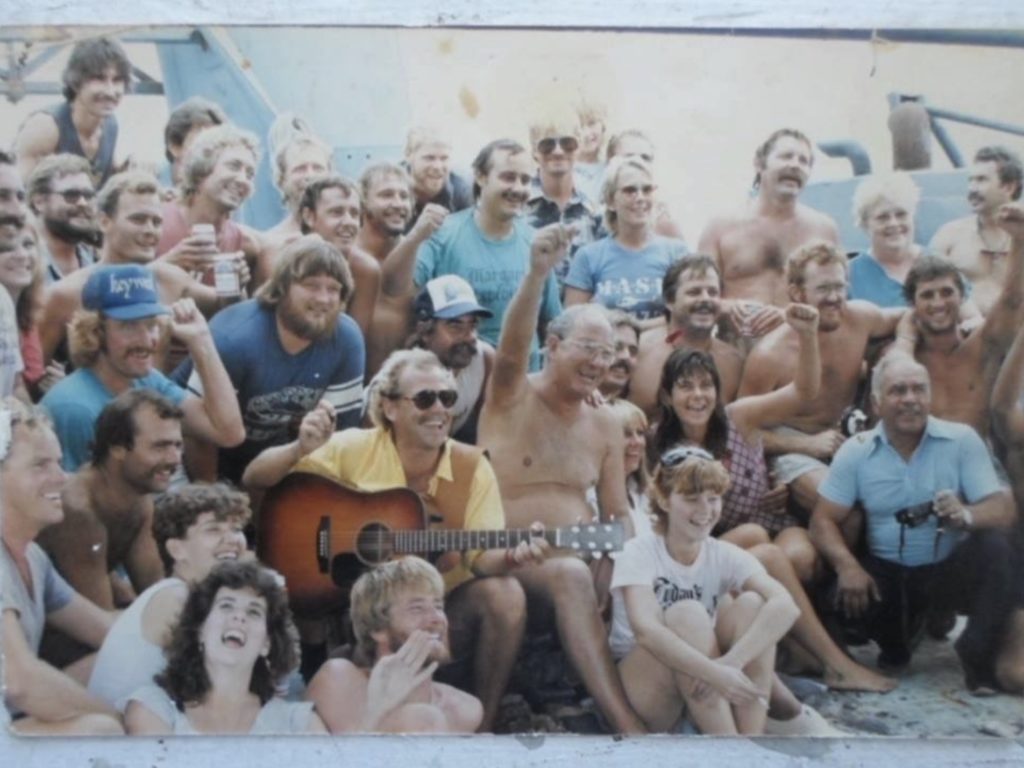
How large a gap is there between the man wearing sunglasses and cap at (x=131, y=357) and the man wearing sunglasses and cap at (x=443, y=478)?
223 mm

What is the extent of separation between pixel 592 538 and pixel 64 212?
84.4 inches

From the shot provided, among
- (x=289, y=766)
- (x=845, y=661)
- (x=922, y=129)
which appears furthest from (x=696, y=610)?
(x=922, y=129)

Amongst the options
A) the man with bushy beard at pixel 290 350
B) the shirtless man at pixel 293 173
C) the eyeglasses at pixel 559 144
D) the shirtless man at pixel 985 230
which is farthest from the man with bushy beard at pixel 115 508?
the shirtless man at pixel 985 230

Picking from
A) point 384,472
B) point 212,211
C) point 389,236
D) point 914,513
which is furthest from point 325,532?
point 914,513

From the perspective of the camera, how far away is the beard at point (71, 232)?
4980 mm

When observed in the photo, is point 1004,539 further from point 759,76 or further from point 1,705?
point 1,705

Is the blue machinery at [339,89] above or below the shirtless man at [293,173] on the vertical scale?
above

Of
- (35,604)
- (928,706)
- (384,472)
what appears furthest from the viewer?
(928,706)

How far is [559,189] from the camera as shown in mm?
5129

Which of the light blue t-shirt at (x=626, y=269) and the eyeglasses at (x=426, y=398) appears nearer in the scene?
the eyeglasses at (x=426, y=398)

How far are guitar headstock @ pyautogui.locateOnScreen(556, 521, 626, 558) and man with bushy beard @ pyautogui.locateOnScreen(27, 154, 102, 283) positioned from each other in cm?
190

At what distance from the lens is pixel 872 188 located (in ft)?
16.7

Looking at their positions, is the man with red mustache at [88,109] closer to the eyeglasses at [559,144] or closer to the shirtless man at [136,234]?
the shirtless man at [136,234]

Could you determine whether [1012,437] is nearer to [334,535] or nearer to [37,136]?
[334,535]
